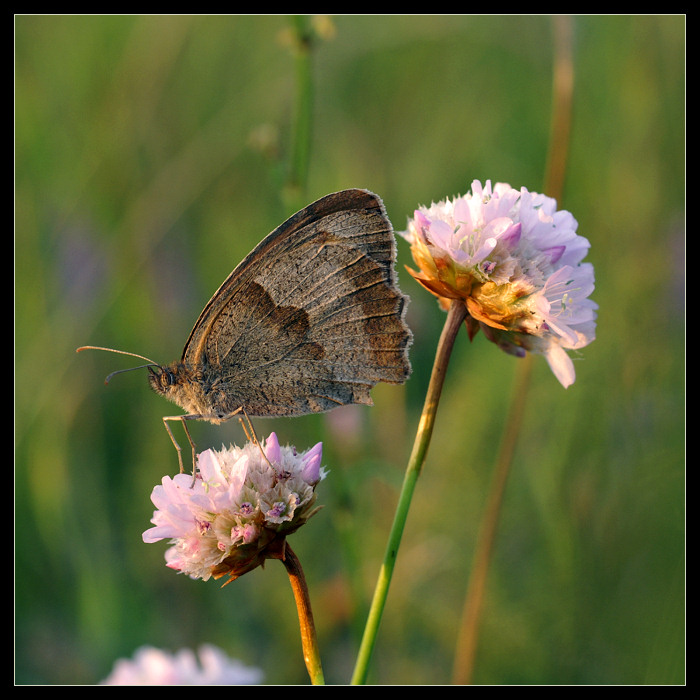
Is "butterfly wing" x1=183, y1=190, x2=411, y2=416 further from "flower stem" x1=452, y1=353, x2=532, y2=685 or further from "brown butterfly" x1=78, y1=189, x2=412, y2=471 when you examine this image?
"flower stem" x1=452, y1=353, x2=532, y2=685

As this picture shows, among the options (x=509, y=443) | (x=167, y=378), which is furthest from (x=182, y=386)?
(x=509, y=443)

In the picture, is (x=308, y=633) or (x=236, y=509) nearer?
(x=308, y=633)

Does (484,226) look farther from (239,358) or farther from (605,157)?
(605,157)

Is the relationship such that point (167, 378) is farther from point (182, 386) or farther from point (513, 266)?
point (513, 266)

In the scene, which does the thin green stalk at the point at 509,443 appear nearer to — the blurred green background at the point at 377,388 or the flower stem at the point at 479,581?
the flower stem at the point at 479,581

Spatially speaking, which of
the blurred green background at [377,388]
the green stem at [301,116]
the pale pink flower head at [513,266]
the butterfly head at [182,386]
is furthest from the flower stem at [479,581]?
the butterfly head at [182,386]

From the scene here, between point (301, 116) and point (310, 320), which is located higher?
point (301, 116)

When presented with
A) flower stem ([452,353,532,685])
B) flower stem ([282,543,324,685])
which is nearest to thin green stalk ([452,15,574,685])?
flower stem ([452,353,532,685])
